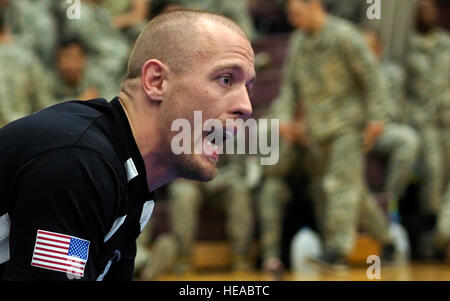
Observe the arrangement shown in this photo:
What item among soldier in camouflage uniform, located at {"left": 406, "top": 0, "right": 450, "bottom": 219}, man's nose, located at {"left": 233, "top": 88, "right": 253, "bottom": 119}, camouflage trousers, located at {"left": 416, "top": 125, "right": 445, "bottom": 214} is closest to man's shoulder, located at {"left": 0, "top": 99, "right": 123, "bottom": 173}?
man's nose, located at {"left": 233, "top": 88, "right": 253, "bottom": 119}

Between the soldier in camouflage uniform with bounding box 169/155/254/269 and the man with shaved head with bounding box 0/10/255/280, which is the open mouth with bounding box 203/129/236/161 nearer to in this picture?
the man with shaved head with bounding box 0/10/255/280

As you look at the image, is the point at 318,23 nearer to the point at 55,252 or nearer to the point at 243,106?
the point at 243,106

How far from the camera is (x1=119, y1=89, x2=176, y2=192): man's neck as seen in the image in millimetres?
2283

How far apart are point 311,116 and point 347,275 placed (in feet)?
4.54

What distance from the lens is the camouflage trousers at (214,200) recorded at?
7.36m

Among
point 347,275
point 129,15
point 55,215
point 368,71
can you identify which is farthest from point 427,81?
point 55,215

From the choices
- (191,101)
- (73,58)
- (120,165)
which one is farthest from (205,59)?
(73,58)

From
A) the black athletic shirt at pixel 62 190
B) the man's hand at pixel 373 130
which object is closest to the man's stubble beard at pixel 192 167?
the black athletic shirt at pixel 62 190

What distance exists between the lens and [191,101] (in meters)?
2.28

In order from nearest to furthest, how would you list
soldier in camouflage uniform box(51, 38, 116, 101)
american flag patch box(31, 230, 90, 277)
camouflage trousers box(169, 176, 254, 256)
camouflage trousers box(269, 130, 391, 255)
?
american flag patch box(31, 230, 90, 277) → camouflage trousers box(269, 130, 391, 255) → soldier in camouflage uniform box(51, 38, 116, 101) → camouflage trousers box(169, 176, 254, 256)

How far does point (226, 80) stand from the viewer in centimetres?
231

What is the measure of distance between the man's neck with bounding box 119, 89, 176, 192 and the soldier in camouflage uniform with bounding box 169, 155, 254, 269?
502 cm

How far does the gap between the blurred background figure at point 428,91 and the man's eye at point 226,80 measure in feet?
20.3

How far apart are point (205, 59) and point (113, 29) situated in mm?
5785
